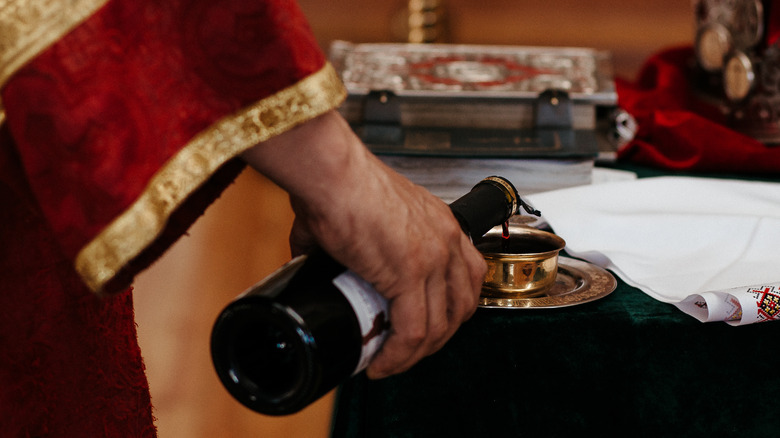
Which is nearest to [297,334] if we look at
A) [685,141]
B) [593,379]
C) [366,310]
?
[366,310]

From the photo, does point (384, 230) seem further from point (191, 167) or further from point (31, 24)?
point (31, 24)

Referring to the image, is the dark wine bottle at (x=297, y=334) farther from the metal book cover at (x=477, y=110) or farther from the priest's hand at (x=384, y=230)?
the metal book cover at (x=477, y=110)

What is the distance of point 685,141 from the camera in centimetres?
102

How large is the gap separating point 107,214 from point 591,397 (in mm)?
383

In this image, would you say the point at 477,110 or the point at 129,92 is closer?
the point at 129,92

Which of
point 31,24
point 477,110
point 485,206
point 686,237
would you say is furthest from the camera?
point 477,110

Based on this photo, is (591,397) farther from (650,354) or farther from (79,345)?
(79,345)

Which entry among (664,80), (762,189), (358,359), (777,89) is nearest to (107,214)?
(358,359)

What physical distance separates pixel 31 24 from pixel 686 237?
1.95 feet

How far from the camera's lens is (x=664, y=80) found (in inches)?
50.9

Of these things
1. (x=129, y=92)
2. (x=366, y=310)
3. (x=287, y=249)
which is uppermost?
(x=129, y=92)

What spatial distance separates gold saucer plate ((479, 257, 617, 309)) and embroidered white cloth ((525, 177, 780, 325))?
18 mm

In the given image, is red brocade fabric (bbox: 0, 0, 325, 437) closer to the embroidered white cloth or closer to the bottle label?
the bottle label

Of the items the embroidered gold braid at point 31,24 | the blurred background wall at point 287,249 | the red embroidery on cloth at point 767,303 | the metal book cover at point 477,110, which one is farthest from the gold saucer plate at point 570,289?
the blurred background wall at point 287,249
